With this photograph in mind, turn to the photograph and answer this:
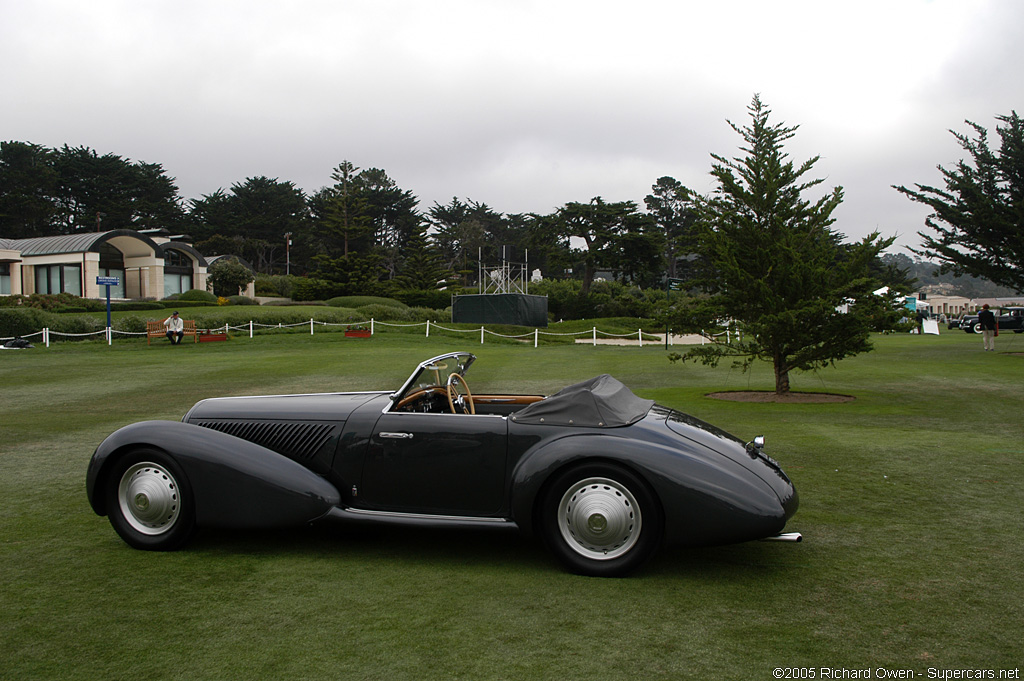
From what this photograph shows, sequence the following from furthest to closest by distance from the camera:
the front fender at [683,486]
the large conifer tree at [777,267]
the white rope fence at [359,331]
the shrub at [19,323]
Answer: the white rope fence at [359,331] < the shrub at [19,323] < the large conifer tree at [777,267] < the front fender at [683,486]

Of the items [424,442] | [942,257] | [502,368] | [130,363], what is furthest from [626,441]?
[942,257]

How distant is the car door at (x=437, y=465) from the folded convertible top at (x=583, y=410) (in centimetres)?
24

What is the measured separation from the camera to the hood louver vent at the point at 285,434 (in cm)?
518

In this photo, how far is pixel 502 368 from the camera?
20578 mm

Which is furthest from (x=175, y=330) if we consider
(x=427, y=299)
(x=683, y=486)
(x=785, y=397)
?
(x=427, y=299)

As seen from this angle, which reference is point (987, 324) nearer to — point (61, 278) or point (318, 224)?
point (61, 278)

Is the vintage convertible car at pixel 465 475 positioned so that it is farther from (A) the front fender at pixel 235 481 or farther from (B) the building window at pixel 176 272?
(B) the building window at pixel 176 272

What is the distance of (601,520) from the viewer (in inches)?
177

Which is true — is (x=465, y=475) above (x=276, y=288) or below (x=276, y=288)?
below

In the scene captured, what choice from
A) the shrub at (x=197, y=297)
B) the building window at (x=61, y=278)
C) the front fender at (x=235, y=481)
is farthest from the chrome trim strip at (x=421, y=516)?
the building window at (x=61, y=278)

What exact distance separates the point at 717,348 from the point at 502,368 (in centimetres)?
692

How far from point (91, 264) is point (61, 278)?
3.44 metres

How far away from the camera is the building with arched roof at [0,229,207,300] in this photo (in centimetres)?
4884

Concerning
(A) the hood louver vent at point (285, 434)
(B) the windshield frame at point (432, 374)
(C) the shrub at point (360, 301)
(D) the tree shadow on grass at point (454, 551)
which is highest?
(C) the shrub at point (360, 301)
